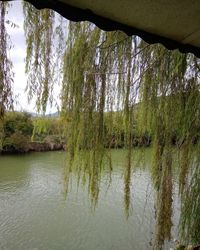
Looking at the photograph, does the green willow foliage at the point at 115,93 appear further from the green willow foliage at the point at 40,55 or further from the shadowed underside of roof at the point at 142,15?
the shadowed underside of roof at the point at 142,15

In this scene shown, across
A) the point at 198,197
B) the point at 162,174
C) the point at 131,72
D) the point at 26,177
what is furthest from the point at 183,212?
the point at 26,177

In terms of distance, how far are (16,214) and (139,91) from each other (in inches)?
166

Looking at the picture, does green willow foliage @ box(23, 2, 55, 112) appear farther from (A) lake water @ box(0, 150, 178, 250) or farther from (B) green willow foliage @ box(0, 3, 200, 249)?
(A) lake water @ box(0, 150, 178, 250)

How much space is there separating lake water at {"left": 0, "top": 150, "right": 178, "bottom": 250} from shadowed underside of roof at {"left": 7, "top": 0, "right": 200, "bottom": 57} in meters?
2.30

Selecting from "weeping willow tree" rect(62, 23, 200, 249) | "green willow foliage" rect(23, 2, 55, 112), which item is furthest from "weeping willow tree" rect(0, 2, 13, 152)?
"weeping willow tree" rect(62, 23, 200, 249)

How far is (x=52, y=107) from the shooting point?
1.50 m

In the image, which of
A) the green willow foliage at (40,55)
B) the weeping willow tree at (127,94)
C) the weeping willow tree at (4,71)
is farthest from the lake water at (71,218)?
the weeping willow tree at (4,71)

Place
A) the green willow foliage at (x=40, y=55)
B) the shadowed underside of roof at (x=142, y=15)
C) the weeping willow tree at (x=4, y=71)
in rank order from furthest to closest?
the green willow foliage at (x=40, y=55), the weeping willow tree at (x=4, y=71), the shadowed underside of roof at (x=142, y=15)

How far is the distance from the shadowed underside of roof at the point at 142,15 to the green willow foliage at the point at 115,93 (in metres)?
0.58

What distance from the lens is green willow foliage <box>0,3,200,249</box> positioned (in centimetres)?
142

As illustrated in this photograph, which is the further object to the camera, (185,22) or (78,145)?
(78,145)

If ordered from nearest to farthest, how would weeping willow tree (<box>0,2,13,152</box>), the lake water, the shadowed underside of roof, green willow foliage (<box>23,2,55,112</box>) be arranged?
1. the shadowed underside of roof
2. weeping willow tree (<box>0,2,13,152</box>)
3. green willow foliage (<box>23,2,55,112</box>)
4. the lake water

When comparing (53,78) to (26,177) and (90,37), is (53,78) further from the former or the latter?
(26,177)

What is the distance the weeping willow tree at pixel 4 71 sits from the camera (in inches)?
38.4
